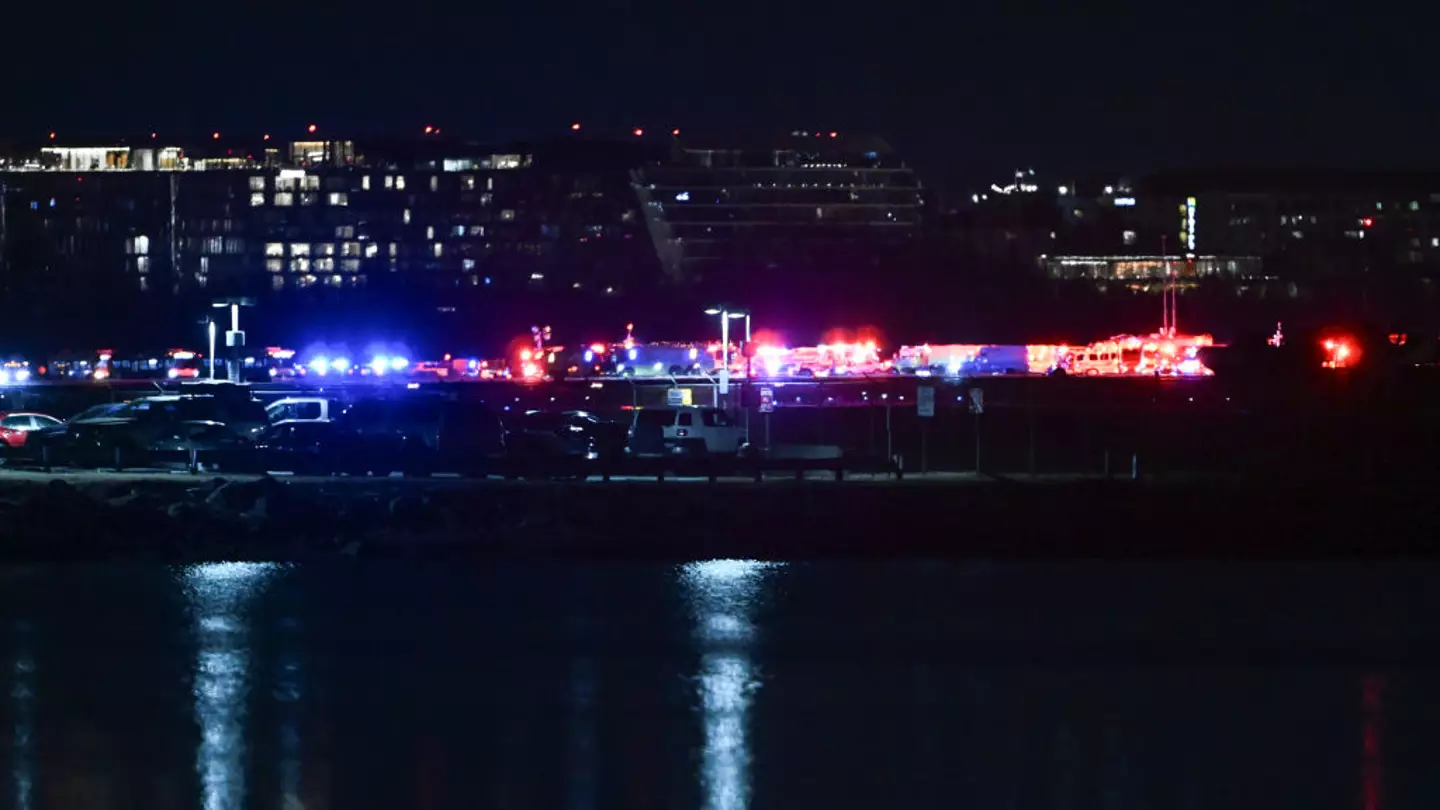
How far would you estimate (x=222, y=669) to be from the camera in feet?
46.8

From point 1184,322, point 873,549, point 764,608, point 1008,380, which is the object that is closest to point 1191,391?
point 1008,380

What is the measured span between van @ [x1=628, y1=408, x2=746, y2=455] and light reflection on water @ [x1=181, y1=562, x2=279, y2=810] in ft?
51.6

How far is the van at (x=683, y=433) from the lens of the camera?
37.2 metres

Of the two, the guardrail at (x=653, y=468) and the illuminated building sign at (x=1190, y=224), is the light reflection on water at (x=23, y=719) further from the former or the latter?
the illuminated building sign at (x=1190, y=224)

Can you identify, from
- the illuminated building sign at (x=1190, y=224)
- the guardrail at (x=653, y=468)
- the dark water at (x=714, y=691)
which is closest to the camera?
the dark water at (x=714, y=691)

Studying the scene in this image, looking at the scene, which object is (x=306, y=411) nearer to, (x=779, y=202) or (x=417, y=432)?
(x=417, y=432)

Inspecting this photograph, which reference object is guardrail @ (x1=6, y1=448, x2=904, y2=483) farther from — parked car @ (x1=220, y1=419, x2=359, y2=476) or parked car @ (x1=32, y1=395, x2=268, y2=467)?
parked car @ (x1=32, y1=395, x2=268, y2=467)

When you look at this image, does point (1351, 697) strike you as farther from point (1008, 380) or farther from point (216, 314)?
point (216, 314)

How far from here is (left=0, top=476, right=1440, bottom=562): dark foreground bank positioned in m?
23.6

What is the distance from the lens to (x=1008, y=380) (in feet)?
217

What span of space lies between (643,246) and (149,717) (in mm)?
129028

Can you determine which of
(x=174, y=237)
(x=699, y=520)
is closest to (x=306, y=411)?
(x=699, y=520)

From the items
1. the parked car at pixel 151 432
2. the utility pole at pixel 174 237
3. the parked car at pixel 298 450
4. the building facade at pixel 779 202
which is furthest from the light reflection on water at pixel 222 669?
the building facade at pixel 779 202

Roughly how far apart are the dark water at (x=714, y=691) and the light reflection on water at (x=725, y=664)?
48 millimetres
